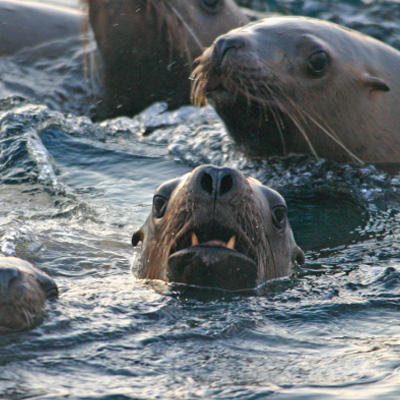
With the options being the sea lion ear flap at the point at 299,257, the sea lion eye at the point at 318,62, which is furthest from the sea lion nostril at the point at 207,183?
the sea lion eye at the point at 318,62

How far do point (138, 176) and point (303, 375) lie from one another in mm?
4321

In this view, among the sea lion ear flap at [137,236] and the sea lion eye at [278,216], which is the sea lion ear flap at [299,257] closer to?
the sea lion eye at [278,216]

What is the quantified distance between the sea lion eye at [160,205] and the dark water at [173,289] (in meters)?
0.44

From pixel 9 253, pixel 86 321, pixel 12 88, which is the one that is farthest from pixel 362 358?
pixel 12 88

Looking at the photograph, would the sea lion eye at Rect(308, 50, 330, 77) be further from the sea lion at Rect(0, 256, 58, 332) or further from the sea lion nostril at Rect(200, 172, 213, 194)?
the sea lion at Rect(0, 256, 58, 332)

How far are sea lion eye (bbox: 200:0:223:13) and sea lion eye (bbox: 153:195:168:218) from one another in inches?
161

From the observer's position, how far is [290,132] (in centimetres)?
693

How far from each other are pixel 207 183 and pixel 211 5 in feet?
15.2

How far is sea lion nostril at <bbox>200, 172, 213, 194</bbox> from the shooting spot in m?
4.39

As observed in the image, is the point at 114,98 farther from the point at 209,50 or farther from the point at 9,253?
the point at 9,253

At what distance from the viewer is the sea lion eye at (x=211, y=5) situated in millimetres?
8554

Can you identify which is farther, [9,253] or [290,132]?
[290,132]

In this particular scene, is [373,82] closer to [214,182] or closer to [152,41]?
[152,41]

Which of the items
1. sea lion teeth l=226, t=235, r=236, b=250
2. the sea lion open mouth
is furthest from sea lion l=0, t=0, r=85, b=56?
sea lion teeth l=226, t=235, r=236, b=250
